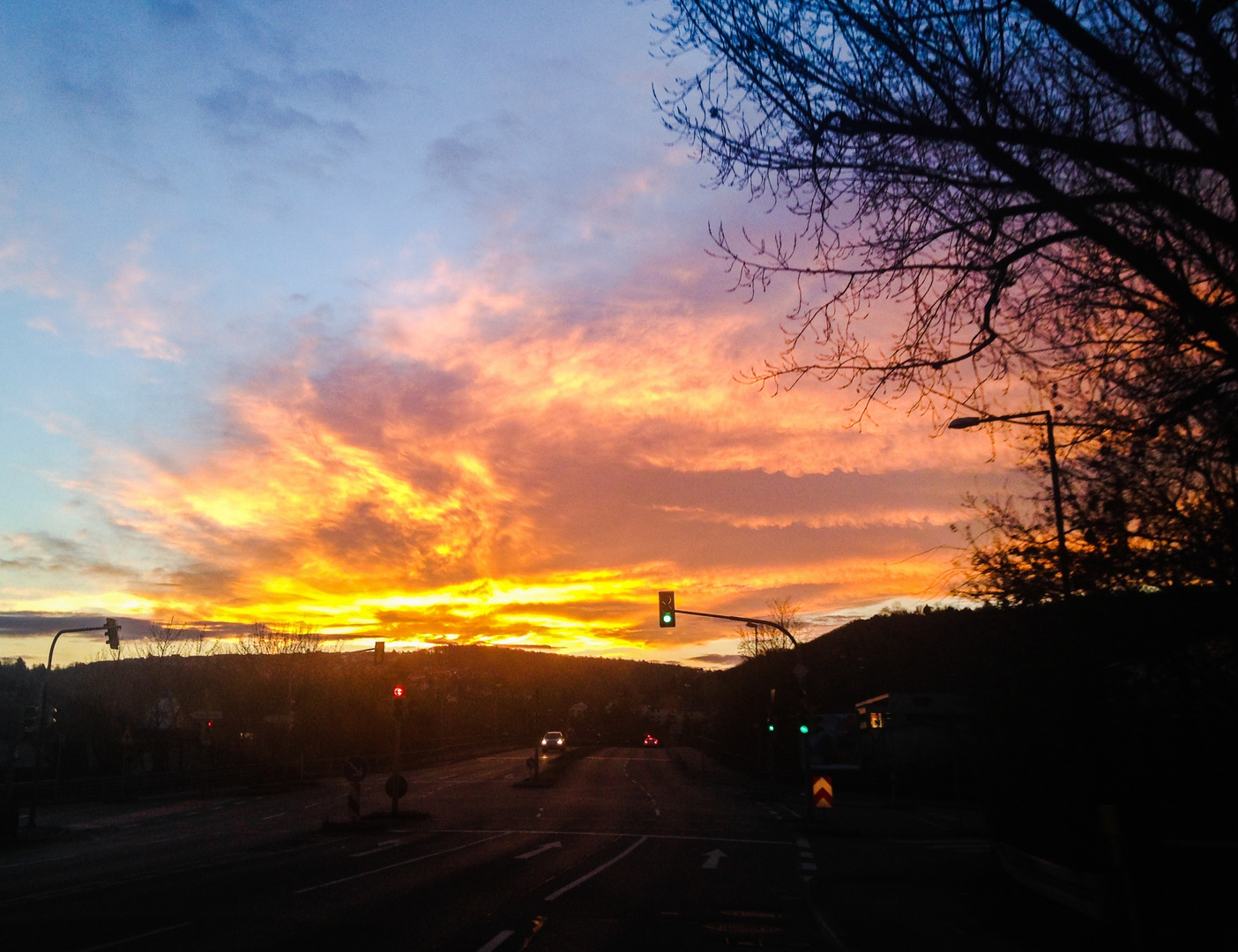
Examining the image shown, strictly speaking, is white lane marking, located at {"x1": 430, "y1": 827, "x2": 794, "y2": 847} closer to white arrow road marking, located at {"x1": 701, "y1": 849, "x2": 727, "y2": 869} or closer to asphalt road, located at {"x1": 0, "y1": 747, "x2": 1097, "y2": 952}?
asphalt road, located at {"x1": 0, "y1": 747, "x2": 1097, "y2": 952}

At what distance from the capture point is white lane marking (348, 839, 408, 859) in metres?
18.2

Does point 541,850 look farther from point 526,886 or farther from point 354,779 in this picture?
point 354,779

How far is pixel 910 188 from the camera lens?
730 centimetres

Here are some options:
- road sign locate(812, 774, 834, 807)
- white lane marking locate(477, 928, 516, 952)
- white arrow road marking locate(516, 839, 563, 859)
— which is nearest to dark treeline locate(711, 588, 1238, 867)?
white lane marking locate(477, 928, 516, 952)

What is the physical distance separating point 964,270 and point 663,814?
25.5m

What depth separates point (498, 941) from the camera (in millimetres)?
9547

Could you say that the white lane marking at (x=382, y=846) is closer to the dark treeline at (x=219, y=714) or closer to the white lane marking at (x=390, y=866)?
the white lane marking at (x=390, y=866)

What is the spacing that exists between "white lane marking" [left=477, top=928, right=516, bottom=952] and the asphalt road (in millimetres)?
51

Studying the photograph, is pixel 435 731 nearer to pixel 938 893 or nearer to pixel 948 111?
pixel 938 893

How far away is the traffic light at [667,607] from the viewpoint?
3017 cm

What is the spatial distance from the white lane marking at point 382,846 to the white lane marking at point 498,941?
8827 mm

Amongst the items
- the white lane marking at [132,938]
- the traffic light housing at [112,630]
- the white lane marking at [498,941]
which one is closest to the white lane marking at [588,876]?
the white lane marking at [498,941]

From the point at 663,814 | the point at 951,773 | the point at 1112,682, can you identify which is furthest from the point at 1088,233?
the point at 951,773

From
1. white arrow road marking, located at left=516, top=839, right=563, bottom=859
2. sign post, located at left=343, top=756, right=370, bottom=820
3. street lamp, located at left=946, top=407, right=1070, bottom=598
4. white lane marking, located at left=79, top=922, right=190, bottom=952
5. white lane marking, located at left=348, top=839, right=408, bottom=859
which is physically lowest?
white arrow road marking, located at left=516, top=839, right=563, bottom=859
